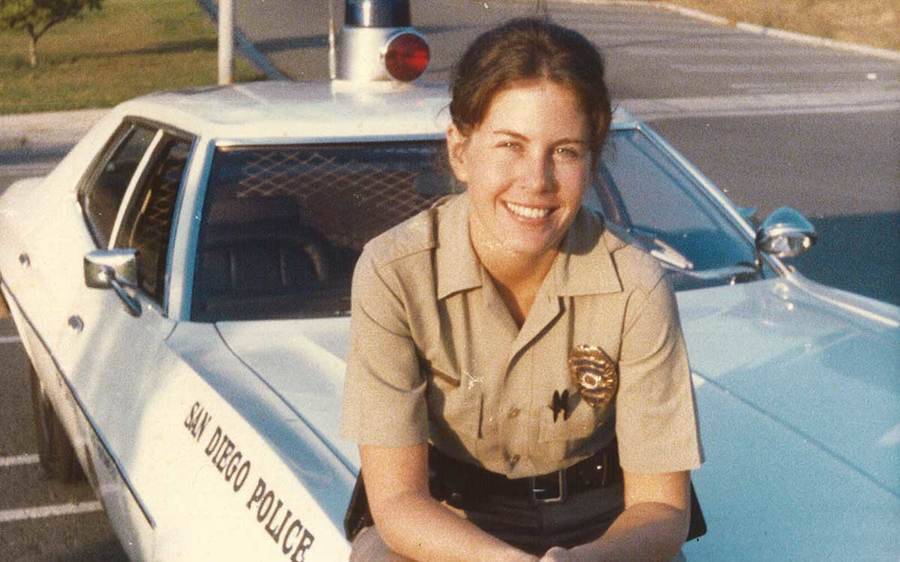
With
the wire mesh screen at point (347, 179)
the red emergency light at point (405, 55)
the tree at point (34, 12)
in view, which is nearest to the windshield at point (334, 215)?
the wire mesh screen at point (347, 179)

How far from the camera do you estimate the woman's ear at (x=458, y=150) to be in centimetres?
213

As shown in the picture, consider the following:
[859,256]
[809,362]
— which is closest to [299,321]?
[809,362]

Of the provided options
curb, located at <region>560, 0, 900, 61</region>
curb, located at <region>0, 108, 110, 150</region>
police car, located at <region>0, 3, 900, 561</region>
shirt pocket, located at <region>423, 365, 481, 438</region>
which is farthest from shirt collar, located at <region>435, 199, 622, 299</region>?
curb, located at <region>560, 0, 900, 61</region>

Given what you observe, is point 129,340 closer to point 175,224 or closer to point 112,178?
point 175,224

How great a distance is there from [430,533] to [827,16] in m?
26.1

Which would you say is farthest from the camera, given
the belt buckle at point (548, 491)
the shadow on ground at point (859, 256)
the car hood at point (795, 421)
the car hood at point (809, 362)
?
the shadow on ground at point (859, 256)

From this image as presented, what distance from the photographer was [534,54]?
1.99m

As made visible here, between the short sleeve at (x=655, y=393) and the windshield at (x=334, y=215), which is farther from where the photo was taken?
the windshield at (x=334, y=215)

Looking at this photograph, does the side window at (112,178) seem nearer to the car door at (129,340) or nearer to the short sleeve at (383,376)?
the car door at (129,340)

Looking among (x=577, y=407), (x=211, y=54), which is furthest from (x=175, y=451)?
(x=211, y=54)

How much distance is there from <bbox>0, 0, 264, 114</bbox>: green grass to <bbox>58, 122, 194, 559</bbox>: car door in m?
12.2

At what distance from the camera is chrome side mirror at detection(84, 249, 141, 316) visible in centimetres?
334

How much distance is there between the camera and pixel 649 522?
2010 mm

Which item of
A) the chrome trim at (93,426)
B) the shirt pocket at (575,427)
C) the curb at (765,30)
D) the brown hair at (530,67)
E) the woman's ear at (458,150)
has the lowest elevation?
the curb at (765,30)
